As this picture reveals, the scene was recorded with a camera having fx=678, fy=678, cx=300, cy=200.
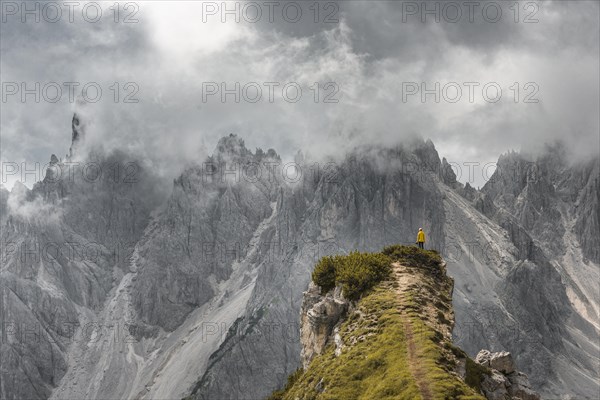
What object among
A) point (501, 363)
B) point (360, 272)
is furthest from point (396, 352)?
point (360, 272)

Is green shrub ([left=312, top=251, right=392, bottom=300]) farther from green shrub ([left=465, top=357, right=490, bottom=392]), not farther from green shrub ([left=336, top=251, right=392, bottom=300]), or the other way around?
green shrub ([left=465, top=357, right=490, bottom=392])

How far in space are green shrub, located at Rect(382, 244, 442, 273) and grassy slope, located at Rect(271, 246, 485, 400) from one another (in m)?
1.68

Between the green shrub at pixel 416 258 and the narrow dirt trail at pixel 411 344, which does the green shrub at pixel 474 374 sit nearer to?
the narrow dirt trail at pixel 411 344

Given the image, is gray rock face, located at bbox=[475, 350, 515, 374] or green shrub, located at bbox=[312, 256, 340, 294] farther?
green shrub, located at bbox=[312, 256, 340, 294]

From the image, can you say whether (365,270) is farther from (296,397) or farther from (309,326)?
(296,397)

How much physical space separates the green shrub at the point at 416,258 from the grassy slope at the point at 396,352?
168cm

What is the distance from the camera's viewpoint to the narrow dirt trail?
31.1m

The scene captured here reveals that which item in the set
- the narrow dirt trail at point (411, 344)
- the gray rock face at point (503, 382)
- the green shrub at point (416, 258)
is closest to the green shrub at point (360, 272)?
the narrow dirt trail at point (411, 344)

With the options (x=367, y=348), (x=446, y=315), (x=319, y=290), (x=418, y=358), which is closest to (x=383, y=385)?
(x=418, y=358)

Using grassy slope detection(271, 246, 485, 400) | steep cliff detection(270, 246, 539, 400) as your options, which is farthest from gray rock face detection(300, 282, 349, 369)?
grassy slope detection(271, 246, 485, 400)

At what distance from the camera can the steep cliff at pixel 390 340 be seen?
33000mm

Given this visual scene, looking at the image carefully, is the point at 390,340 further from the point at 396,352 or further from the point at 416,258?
the point at 416,258

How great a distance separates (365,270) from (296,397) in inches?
414

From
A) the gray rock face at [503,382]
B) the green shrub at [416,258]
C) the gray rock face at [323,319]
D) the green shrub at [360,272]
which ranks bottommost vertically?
the gray rock face at [503,382]
